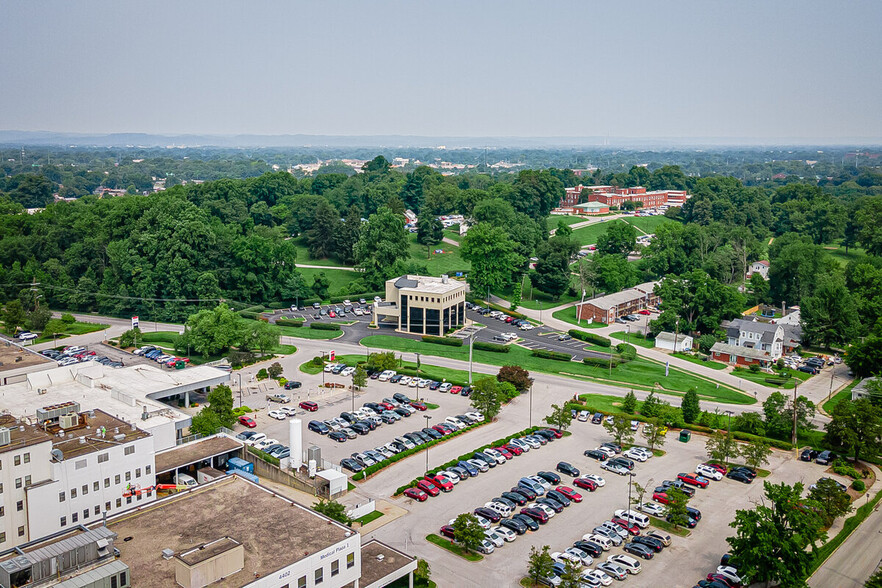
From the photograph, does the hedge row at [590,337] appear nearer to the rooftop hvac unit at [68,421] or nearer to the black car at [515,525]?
the black car at [515,525]

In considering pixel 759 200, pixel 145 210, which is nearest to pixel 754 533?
pixel 145 210

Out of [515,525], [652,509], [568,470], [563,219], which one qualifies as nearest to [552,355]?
[568,470]

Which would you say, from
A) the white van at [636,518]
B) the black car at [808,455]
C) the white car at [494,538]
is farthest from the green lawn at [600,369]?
the white car at [494,538]

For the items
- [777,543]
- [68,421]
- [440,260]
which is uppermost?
[68,421]

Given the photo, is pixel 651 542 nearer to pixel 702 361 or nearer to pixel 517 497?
pixel 517 497

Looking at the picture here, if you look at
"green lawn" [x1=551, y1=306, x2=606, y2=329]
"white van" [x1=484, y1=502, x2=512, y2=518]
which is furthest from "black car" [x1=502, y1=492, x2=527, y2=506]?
"green lawn" [x1=551, y1=306, x2=606, y2=329]

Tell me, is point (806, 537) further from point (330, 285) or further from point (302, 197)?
point (302, 197)

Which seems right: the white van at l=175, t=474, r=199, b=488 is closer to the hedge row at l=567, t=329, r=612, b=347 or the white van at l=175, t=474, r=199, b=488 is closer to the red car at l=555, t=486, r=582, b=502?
the red car at l=555, t=486, r=582, b=502
